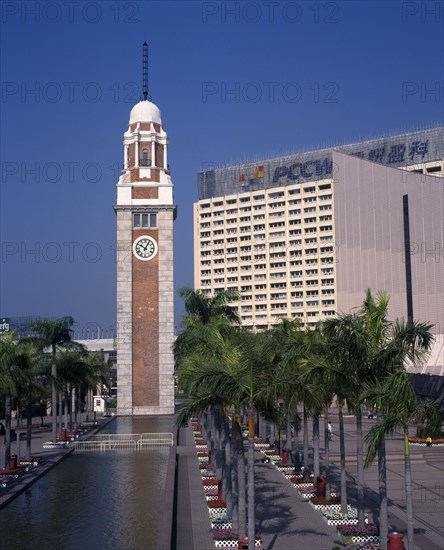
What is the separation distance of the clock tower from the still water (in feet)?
103

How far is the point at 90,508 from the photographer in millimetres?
25000

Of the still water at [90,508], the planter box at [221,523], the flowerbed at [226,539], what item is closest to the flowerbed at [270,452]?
the still water at [90,508]

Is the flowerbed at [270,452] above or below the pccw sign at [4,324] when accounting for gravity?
below

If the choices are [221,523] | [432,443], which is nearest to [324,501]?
[221,523]

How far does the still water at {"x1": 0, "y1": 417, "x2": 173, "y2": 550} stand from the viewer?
2038cm

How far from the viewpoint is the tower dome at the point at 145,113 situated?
75688 mm

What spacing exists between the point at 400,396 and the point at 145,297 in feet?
181

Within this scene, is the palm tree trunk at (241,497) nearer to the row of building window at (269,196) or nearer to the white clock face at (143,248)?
the white clock face at (143,248)

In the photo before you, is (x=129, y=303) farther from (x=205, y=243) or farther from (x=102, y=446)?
(x=205, y=243)

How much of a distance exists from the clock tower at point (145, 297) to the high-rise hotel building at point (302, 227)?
20.1 meters

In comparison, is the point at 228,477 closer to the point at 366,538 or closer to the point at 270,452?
the point at 366,538

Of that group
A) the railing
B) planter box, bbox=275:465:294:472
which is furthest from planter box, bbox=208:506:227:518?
the railing

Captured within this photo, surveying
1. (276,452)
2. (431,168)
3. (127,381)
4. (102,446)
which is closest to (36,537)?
(276,452)

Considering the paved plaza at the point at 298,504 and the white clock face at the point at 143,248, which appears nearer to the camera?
the paved plaza at the point at 298,504
